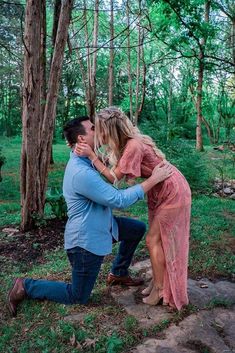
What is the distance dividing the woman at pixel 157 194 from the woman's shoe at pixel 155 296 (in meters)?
0.01

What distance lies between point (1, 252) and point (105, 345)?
287 centimetres

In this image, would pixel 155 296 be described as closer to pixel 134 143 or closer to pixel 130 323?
pixel 130 323

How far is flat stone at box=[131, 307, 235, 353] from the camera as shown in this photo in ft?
9.08

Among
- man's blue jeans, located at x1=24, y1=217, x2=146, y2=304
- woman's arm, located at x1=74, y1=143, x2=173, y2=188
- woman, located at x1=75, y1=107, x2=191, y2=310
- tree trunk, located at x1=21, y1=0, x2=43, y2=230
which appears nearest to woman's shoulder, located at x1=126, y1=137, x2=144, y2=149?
woman, located at x1=75, y1=107, x2=191, y2=310

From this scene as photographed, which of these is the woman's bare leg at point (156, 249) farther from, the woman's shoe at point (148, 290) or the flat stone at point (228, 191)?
the flat stone at point (228, 191)

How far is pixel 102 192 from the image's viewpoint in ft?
9.75

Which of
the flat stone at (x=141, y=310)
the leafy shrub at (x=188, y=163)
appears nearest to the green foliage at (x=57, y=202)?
the flat stone at (x=141, y=310)

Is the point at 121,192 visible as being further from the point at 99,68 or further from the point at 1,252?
the point at 99,68

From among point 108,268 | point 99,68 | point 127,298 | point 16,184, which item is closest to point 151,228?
point 127,298

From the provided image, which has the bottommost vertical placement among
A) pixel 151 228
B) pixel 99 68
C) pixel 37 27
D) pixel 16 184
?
pixel 16 184

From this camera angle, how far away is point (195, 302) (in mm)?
3457

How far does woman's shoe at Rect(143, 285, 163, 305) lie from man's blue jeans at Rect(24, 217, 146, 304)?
1.39 feet

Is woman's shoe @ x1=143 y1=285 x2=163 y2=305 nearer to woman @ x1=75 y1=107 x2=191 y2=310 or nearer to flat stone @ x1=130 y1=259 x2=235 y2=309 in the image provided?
woman @ x1=75 y1=107 x2=191 y2=310

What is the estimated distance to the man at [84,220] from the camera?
9.81 ft
